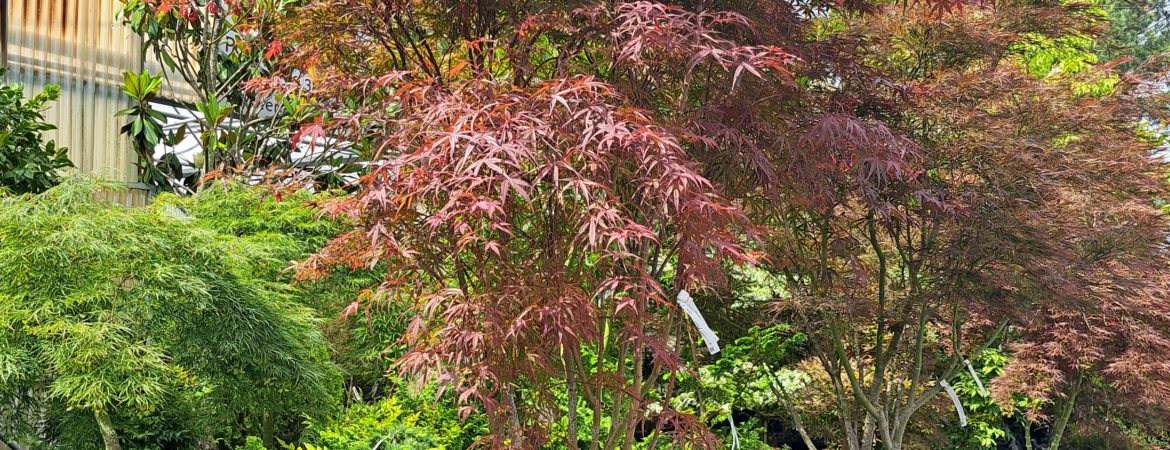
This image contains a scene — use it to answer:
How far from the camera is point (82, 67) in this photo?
20.4 feet

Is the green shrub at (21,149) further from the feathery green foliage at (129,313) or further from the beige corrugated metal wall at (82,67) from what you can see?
the feathery green foliage at (129,313)

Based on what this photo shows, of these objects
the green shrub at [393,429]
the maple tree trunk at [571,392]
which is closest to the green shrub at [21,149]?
the green shrub at [393,429]

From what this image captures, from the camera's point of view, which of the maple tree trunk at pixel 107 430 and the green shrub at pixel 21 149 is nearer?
the maple tree trunk at pixel 107 430

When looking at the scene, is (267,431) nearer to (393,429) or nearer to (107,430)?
(393,429)

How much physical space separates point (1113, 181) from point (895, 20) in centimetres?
134

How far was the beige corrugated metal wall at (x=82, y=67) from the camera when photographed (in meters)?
5.93

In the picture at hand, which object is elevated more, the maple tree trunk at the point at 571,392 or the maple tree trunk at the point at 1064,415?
the maple tree trunk at the point at 571,392

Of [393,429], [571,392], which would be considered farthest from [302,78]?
[571,392]

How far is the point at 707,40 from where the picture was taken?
2.70m

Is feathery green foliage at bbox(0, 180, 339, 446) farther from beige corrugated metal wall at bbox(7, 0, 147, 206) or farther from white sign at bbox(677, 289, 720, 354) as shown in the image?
beige corrugated metal wall at bbox(7, 0, 147, 206)

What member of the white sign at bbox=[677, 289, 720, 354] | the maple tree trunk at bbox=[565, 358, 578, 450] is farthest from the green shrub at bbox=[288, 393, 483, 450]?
the white sign at bbox=[677, 289, 720, 354]

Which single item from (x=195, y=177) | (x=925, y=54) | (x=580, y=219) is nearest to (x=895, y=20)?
(x=925, y=54)

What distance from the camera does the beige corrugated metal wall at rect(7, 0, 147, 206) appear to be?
5930 millimetres

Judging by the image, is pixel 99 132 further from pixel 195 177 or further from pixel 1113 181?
pixel 1113 181
